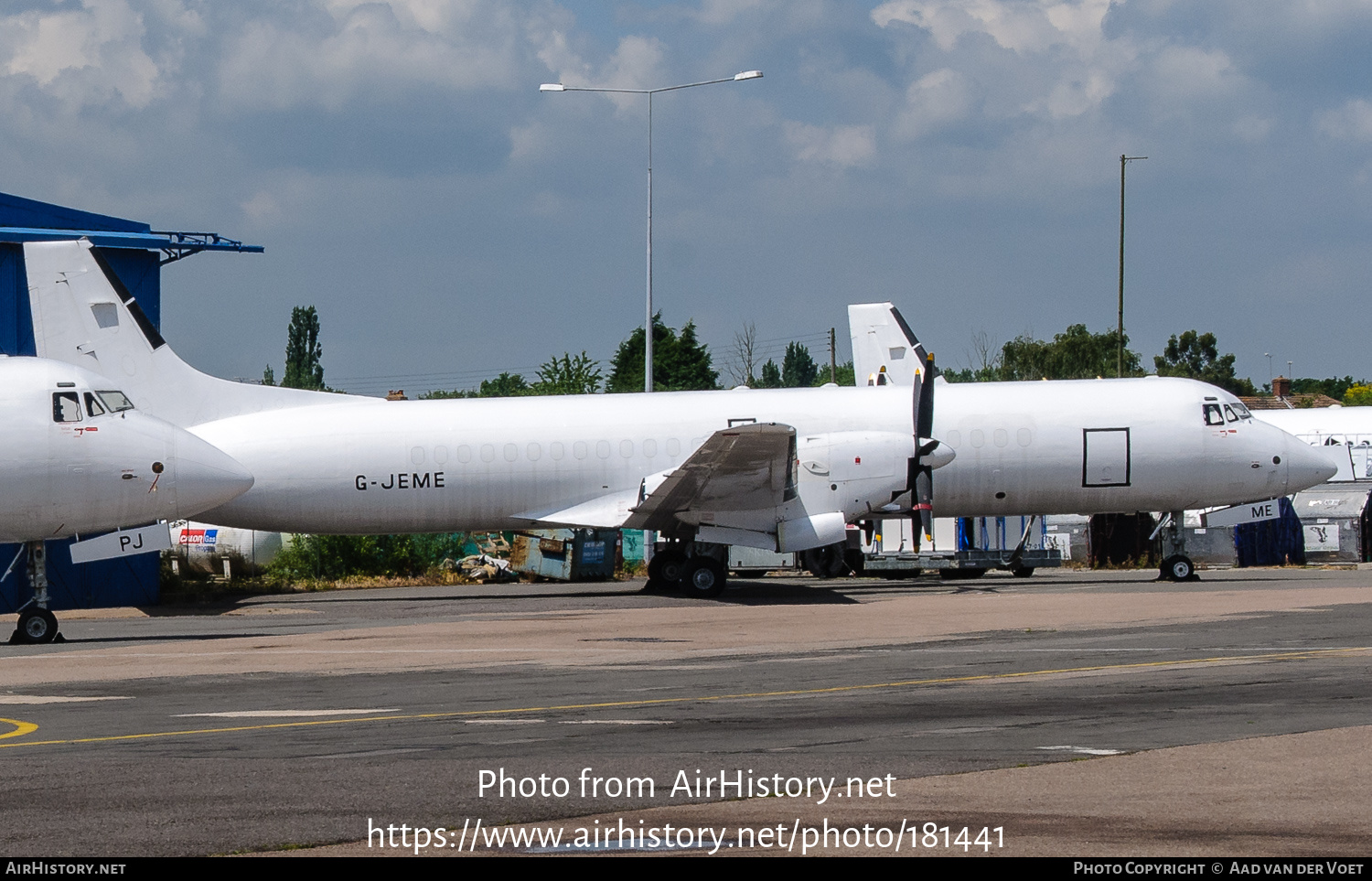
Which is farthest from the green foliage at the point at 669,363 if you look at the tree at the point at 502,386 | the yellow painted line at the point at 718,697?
the yellow painted line at the point at 718,697

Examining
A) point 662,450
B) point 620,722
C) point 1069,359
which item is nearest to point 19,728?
point 620,722

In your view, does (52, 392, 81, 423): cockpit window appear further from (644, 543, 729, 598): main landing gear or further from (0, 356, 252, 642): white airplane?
(644, 543, 729, 598): main landing gear

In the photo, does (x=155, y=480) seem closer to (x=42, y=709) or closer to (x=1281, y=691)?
(x=42, y=709)

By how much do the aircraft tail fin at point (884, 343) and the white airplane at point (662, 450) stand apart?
37.7 ft

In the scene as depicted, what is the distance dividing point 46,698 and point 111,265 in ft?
73.3

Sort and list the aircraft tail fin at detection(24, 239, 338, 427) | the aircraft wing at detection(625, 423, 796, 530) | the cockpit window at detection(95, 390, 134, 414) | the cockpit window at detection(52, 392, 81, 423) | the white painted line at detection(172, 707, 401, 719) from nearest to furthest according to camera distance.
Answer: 1. the white painted line at detection(172, 707, 401, 719)
2. the cockpit window at detection(52, 392, 81, 423)
3. the cockpit window at detection(95, 390, 134, 414)
4. the aircraft wing at detection(625, 423, 796, 530)
5. the aircraft tail fin at detection(24, 239, 338, 427)

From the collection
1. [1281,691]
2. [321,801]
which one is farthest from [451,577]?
[321,801]

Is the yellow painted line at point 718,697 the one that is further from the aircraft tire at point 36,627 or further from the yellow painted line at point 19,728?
the aircraft tire at point 36,627

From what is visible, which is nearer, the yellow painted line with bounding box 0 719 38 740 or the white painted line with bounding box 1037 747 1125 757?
the white painted line with bounding box 1037 747 1125 757

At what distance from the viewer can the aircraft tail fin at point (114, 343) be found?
29.0 metres

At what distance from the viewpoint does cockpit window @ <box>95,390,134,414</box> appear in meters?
21.5

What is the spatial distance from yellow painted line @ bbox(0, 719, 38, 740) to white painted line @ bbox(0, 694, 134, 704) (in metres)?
1.43

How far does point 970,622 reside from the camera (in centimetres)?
2186

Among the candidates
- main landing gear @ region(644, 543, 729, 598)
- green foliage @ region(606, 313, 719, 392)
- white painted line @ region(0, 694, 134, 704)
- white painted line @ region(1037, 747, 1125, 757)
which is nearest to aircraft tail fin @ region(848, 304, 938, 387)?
main landing gear @ region(644, 543, 729, 598)
